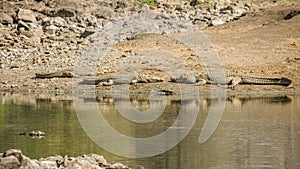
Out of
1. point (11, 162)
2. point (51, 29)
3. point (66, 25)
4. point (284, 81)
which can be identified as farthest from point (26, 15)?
point (11, 162)

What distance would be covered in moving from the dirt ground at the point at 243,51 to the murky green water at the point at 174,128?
2.37 m

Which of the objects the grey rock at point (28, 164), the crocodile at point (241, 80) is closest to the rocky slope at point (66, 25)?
the crocodile at point (241, 80)

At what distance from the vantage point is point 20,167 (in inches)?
562

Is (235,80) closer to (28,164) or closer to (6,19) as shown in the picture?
(6,19)

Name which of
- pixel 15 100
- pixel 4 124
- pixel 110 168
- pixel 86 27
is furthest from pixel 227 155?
pixel 86 27

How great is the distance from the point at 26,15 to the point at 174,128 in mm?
24504

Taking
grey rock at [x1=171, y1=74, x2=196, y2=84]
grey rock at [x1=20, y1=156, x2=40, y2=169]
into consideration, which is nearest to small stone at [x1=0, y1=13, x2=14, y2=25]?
grey rock at [x1=171, y1=74, x2=196, y2=84]

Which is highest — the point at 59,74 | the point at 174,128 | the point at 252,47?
the point at 252,47

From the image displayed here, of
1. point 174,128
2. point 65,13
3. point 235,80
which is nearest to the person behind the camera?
point 174,128

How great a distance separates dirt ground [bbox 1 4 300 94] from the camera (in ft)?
107

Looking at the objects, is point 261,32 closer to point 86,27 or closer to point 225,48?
point 225,48

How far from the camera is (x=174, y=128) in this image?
70.8 ft

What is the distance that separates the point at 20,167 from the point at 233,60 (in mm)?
22334

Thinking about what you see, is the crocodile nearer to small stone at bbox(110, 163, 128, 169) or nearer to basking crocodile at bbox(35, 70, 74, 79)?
basking crocodile at bbox(35, 70, 74, 79)
